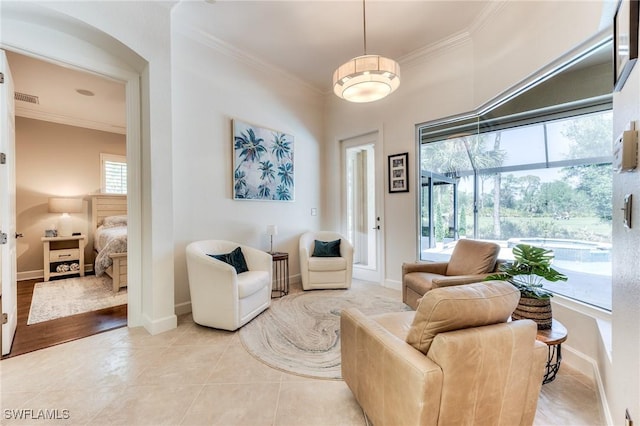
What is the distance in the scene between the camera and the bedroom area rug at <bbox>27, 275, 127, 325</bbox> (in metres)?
3.02

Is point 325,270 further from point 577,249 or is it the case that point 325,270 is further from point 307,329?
point 577,249

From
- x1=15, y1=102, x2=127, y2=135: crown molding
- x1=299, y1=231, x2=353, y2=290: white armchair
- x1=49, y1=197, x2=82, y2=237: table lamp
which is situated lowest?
x1=299, y1=231, x2=353, y2=290: white armchair

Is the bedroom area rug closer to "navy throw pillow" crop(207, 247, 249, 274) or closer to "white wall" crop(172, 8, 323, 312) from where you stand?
"white wall" crop(172, 8, 323, 312)

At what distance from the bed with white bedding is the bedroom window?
19cm

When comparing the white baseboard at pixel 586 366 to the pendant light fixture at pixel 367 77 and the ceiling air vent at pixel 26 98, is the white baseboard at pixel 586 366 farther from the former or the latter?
the ceiling air vent at pixel 26 98

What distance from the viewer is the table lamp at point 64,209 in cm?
465

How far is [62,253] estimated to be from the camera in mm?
4629

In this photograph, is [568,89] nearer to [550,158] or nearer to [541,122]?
[541,122]

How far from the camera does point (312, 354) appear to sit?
7.13 feet

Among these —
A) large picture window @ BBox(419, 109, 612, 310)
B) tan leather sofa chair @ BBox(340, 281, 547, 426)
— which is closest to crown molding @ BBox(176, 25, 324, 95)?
large picture window @ BBox(419, 109, 612, 310)

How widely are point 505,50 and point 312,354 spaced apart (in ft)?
11.5

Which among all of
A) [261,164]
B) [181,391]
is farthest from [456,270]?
[261,164]

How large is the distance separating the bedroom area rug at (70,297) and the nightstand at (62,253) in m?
0.21

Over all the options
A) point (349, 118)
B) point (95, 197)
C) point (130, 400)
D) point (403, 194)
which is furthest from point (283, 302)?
point (95, 197)
